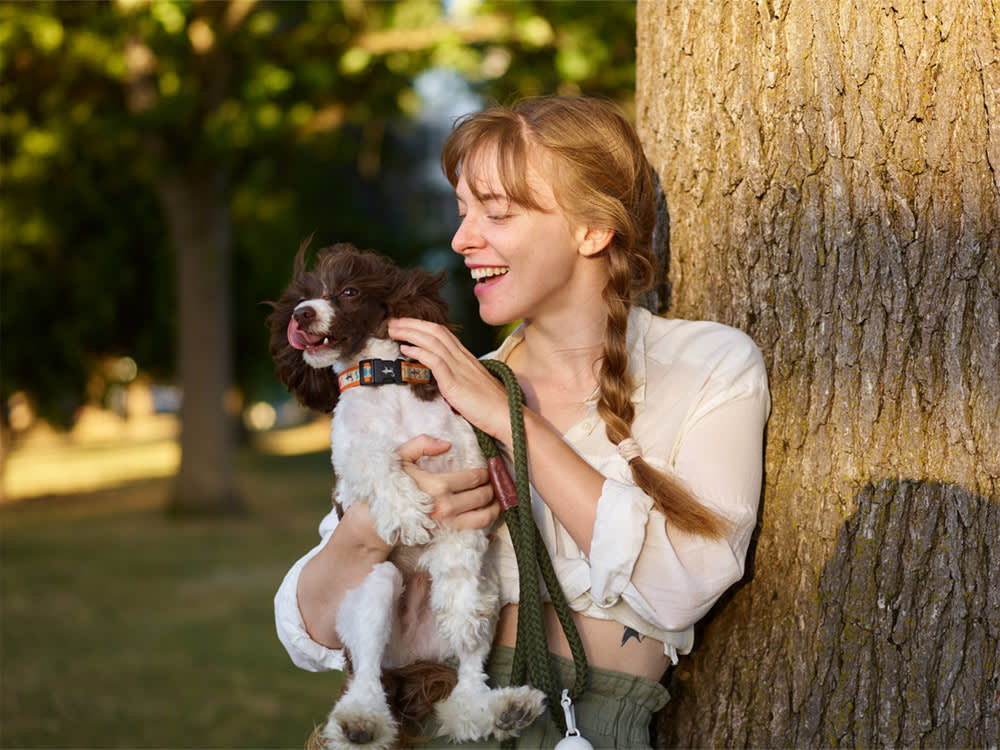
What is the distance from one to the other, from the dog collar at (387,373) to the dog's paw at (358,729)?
2.35ft

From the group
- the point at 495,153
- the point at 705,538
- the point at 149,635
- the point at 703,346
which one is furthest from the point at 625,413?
the point at 149,635

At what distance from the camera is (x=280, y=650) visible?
7.38 m

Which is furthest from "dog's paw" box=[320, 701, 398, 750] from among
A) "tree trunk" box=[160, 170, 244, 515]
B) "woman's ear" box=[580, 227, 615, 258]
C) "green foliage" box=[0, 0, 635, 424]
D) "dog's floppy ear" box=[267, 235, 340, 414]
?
"tree trunk" box=[160, 170, 244, 515]

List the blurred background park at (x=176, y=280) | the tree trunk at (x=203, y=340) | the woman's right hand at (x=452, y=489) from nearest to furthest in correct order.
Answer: the woman's right hand at (x=452, y=489)
the blurred background park at (x=176, y=280)
the tree trunk at (x=203, y=340)

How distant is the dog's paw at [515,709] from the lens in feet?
6.29

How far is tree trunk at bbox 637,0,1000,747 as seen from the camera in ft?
6.72

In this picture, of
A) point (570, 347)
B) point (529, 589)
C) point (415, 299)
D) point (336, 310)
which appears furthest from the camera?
point (570, 347)

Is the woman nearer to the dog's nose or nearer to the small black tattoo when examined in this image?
the small black tattoo

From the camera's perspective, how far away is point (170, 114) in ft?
36.3

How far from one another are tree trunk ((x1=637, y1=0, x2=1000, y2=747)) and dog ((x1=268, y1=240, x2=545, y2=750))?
0.62 meters

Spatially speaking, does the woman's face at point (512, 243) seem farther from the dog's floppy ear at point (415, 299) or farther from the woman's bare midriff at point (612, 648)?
the woman's bare midriff at point (612, 648)

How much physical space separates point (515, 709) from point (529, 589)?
247mm

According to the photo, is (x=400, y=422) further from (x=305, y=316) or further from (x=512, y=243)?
(x=512, y=243)

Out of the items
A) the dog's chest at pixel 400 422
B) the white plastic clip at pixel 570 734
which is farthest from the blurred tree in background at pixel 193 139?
the white plastic clip at pixel 570 734
